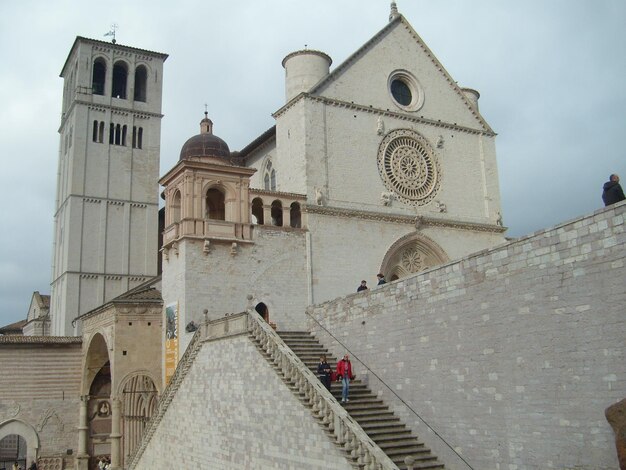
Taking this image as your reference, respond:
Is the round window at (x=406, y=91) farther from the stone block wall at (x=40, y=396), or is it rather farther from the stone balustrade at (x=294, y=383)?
the stone block wall at (x=40, y=396)

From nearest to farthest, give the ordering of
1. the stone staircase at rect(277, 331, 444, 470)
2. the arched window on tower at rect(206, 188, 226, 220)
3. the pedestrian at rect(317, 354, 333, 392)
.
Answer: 1. the stone staircase at rect(277, 331, 444, 470)
2. the pedestrian at rect(317, 354, 333, 392)
3. the arched window on tower at rect(206, 188, 226, 220)

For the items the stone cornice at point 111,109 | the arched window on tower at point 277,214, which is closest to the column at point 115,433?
the arched window on tower at point 277,214

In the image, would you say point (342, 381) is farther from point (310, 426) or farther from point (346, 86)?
point (346, 86)

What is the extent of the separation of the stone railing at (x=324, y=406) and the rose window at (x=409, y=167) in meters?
12.2

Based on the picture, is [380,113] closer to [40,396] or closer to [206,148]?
[206,148]

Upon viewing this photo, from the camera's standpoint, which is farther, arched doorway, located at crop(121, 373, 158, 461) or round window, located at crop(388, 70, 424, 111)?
round window, located at crop(388, 70, 424, 111)

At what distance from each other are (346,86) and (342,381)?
15.1 meters

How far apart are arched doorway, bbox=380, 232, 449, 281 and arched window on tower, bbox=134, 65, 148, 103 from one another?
28.2 metres

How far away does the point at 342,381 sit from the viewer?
15602 millimetres

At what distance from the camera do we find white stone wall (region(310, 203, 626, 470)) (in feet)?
36.3

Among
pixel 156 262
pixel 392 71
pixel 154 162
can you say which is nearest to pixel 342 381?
pixel 392 71

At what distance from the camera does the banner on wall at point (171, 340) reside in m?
22.6

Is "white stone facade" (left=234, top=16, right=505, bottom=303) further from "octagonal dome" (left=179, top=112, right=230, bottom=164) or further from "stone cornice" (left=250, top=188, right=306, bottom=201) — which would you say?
"octagonal dome" (left=179, top=112, right=230, bottom=164)

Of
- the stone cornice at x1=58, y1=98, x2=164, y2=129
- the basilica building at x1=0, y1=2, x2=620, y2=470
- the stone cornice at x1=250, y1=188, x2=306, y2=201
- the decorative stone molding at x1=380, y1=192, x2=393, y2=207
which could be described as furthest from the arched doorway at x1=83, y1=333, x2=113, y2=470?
the stone cornice at x1=58, y1=98, x2=164, y2=129
